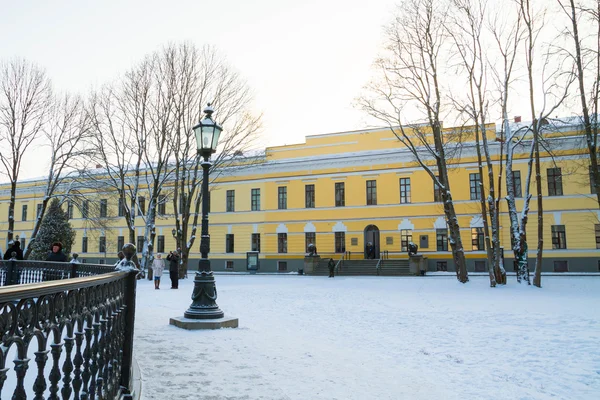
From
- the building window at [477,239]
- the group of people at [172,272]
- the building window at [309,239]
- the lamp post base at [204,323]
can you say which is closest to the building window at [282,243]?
the building window at [309,239]

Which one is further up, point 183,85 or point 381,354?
point 183,85

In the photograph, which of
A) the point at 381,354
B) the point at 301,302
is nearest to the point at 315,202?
the point at 301,302

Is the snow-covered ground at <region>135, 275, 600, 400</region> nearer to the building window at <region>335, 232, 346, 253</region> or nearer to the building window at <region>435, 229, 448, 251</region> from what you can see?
the building window at <region>435, 229, 448, 251</region>

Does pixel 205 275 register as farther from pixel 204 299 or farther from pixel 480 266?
pixel 480 266

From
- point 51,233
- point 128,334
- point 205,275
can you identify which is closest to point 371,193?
point 51,233

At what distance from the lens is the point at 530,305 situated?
44.3 ft

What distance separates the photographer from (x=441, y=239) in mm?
33219

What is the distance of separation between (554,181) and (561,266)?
5.83 meters

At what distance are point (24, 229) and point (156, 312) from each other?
4692 centimetres

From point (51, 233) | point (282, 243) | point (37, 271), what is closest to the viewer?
point (37, 271)

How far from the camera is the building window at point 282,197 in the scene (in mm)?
38719

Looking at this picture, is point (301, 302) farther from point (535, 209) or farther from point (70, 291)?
point (535, 209)

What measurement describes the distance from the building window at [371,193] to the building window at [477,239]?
296 inches

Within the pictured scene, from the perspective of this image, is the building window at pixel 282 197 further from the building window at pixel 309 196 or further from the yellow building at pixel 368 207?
the building window at pixel 309 196
